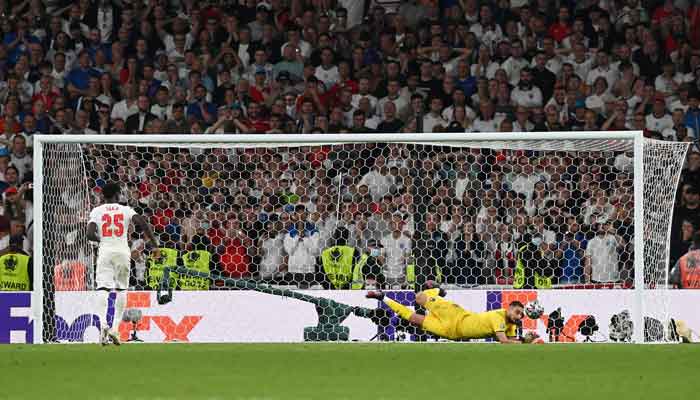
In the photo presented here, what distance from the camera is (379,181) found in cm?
1511

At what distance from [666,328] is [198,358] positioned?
5167 millimetres

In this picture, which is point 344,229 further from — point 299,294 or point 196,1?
point 196,1

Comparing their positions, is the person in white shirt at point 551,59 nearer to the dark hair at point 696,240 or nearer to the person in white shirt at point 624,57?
the person in white shirt at point 624,57

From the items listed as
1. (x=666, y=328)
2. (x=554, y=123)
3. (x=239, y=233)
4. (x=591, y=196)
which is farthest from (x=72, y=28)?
(x=666, y=328)

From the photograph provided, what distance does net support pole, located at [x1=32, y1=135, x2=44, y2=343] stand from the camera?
45.6 feet

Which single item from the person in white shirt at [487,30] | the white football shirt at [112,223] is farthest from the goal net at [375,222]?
the person in white shirt at [487,30]

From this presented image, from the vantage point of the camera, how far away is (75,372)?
10.1 meters

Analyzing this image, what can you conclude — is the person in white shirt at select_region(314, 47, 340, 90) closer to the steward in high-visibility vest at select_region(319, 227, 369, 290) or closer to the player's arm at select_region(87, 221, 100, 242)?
the steward in high-visibility vest at select_region(319, 227, 369, 290)

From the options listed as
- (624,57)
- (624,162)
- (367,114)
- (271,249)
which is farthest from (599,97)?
(271,249)

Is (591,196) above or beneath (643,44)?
beneath

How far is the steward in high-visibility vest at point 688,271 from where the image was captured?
14.4 m

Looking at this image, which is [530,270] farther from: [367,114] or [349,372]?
[349,372]

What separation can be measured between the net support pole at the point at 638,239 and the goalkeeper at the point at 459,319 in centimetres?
106

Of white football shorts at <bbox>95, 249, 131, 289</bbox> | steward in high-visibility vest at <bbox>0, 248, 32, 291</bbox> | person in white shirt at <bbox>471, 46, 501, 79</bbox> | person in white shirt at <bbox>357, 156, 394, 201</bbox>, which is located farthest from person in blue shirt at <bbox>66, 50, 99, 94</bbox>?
white football shorts at <bbox>95, 249, 131, 289</bbox>
